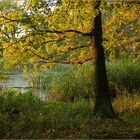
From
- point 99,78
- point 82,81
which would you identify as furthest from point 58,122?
point 82,81

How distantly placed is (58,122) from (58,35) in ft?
7.32

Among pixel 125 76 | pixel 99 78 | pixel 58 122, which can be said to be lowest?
pixel 58 122

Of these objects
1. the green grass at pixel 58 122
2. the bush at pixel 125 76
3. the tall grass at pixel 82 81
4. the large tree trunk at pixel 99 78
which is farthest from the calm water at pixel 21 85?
the large tree trunk at pixel 99 78

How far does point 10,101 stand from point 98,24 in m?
2.81

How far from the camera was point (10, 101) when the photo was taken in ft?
32.2

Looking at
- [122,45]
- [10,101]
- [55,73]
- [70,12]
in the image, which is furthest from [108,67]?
[70,12]

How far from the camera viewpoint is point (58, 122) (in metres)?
8.34

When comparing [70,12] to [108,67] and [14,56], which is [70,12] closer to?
[14,56]

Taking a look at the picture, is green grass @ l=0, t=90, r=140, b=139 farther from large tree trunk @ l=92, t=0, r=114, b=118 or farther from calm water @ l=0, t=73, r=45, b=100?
calm water @ l=0, t=73, r=45, b=100

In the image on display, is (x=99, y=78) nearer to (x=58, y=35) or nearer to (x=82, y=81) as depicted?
(x=58, y=35)

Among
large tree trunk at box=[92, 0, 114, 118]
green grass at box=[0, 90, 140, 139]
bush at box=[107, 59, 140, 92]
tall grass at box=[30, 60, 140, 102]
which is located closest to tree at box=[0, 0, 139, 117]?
large tree trunk at box=[92, 0, 114, 118]

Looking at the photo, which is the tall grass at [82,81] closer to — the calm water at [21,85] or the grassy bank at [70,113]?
the grassy bank at [70,113]

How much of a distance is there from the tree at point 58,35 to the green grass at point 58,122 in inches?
23.4

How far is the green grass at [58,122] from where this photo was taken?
765 centimetres
